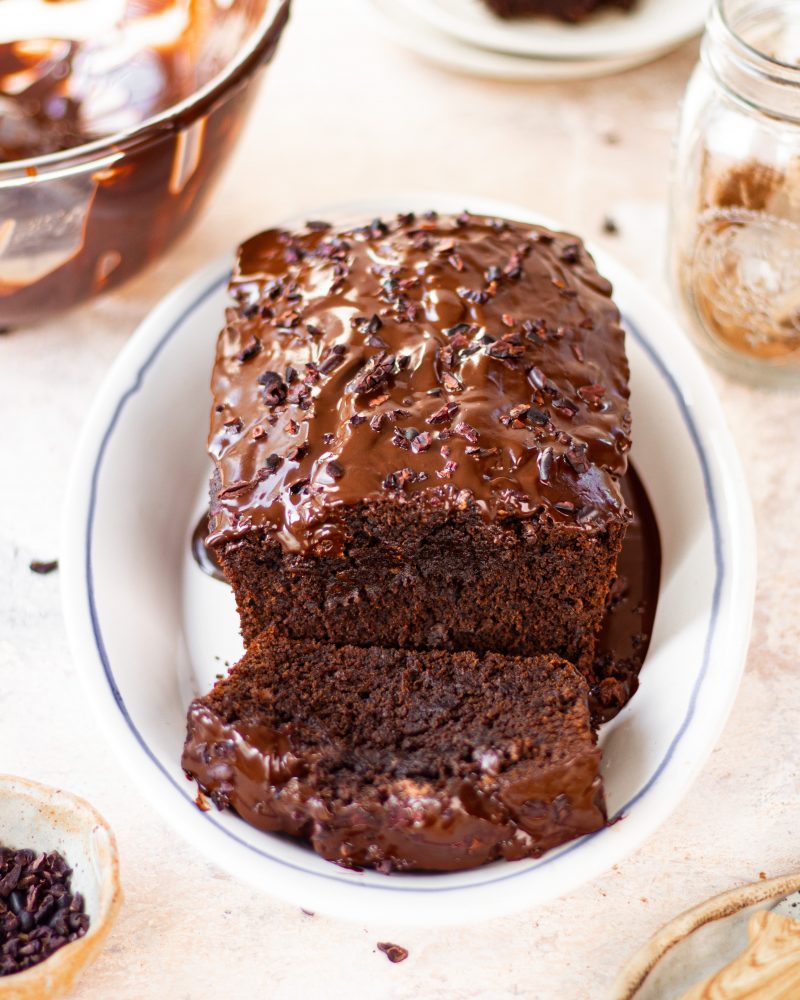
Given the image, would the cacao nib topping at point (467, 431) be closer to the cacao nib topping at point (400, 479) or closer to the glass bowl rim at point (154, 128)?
the cacao nib topping at point (400, 479)

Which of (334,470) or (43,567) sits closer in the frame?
(334,470)

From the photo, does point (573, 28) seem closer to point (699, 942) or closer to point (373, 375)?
point (373, 375)

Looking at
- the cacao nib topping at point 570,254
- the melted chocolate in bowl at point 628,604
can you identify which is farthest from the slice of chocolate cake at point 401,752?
the cacao nib topping at point 570,254

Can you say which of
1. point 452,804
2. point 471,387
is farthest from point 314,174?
point 452,804

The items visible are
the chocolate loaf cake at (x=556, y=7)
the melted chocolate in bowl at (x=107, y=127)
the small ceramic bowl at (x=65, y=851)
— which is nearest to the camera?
the small ceramic bowl at (x=65, y=851)

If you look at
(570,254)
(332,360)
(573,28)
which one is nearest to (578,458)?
(332,360)

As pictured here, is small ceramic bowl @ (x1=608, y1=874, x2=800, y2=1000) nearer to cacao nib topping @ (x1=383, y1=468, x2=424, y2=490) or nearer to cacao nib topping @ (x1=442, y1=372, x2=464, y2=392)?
cacao nib topping @ (x1=383, y1=468, x2=424, y2=490)

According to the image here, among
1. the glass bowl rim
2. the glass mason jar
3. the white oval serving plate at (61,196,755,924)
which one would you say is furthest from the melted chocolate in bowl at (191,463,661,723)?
the glass bowl rim
